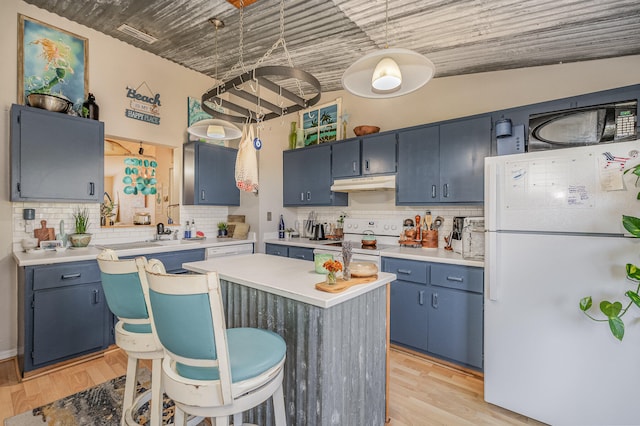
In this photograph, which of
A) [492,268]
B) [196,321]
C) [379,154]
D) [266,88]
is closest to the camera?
[196,321]

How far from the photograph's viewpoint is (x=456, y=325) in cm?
266

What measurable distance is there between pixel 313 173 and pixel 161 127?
206 centimetres

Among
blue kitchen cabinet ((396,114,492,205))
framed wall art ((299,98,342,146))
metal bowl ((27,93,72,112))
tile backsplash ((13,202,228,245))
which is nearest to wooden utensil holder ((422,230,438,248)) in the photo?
blue kitchen cabinet ((396,114,492,205))

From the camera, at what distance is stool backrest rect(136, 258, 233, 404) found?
1.09 m

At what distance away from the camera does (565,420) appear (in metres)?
1.89

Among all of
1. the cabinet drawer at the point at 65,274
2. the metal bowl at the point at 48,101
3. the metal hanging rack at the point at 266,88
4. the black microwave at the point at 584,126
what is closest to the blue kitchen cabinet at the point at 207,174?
the metal bowl at the point at 48,101

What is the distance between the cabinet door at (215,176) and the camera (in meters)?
4.10

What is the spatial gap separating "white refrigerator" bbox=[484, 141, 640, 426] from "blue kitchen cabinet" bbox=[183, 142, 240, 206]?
3.38 m

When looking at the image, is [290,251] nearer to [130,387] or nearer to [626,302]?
[130,387]

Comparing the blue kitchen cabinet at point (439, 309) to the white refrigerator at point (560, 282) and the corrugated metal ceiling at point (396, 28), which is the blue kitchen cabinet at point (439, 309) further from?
the corrugated metal ceiling at point (396, 28)

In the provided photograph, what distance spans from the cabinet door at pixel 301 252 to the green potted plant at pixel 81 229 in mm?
2193

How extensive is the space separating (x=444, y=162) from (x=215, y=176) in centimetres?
296

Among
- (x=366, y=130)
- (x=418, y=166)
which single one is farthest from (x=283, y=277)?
(x=366, y=130)

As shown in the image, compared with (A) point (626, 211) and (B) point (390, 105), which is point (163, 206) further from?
(A) point (626, 211)
